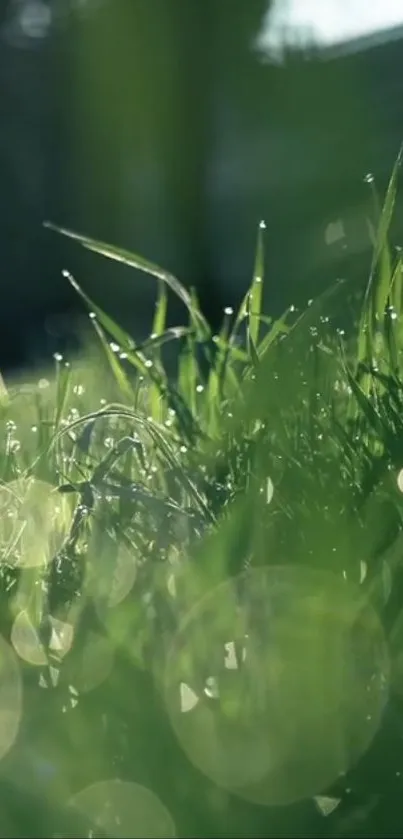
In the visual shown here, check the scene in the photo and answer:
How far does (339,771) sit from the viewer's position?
57 cm

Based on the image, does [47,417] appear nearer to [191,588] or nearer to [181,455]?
[181,455]

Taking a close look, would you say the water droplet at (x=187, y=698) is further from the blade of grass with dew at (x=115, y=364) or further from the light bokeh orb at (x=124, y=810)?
the blade of grass with dew at (x=115, y=364)

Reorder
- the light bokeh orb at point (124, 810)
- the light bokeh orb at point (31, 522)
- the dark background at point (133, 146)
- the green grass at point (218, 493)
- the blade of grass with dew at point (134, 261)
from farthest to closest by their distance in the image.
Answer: the dark background at point (133, 146) < the blade of grass with dew at point (134, 261) < the light bokeh orb at point (31, 522) < the green grass at point (218, 493) < the light bokeh orb at point (124, 810)

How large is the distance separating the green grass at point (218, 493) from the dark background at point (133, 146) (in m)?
3.03

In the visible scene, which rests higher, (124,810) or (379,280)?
(379,280)

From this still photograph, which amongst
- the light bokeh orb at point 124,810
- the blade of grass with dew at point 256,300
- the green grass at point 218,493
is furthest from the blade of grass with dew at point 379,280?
the light bokeh orb at point 124,810

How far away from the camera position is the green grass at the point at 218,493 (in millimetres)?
642

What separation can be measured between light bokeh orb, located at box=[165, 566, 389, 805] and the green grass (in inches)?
0.7

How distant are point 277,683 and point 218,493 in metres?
0.20

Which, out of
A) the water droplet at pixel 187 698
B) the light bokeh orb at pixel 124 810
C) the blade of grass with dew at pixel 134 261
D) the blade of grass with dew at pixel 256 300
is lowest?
the light bokeh orb at pixel 124 810

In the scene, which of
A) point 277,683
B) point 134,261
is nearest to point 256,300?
point 134,261

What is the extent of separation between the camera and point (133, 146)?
16.3 feet

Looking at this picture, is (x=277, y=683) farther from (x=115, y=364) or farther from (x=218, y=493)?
(x=115, y=364)

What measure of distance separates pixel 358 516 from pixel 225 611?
120mm
